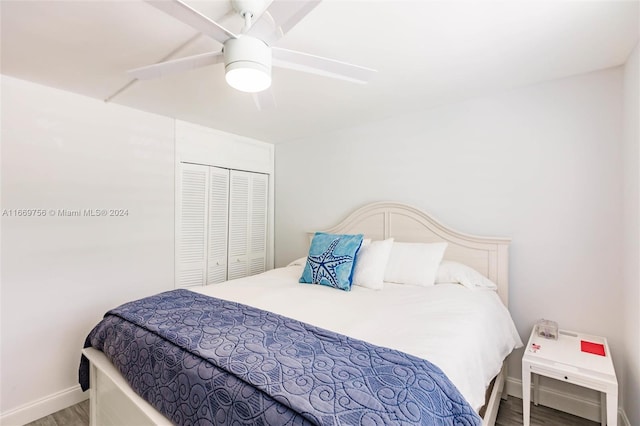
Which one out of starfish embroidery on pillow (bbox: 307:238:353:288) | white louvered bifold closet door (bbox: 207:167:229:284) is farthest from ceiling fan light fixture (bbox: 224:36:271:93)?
white louvered bifold closet door (bbox: 207:167:229:284)

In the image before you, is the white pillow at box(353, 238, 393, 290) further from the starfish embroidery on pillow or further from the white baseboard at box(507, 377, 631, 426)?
the white baseboard at box(507, 377, 631, 426)

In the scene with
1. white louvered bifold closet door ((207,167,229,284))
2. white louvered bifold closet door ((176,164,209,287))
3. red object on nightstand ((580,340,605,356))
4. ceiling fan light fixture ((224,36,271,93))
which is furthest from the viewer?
white louvered bifold closet door ((207,167,229,284))

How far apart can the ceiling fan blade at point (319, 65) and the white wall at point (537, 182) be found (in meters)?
1.50

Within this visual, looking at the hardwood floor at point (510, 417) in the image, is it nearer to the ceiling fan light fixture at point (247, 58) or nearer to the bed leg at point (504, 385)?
the bed leg at point (504, 385)

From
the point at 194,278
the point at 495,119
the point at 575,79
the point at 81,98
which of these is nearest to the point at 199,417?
the point at 194,278

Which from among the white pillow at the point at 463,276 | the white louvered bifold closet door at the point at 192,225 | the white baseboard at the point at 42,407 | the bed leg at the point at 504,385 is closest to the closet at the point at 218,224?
the white louvered bifold closet door at the point at 192,225

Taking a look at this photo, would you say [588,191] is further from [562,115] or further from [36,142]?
[36,142]

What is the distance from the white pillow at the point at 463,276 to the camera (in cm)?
223

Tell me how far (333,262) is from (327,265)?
0.05 meters

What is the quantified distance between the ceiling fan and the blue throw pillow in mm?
1326

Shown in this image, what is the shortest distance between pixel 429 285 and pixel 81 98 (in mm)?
3102

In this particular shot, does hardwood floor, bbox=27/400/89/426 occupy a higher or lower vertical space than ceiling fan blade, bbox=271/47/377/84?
lower

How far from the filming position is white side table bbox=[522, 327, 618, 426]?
1.51m

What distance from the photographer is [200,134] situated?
323 cm
